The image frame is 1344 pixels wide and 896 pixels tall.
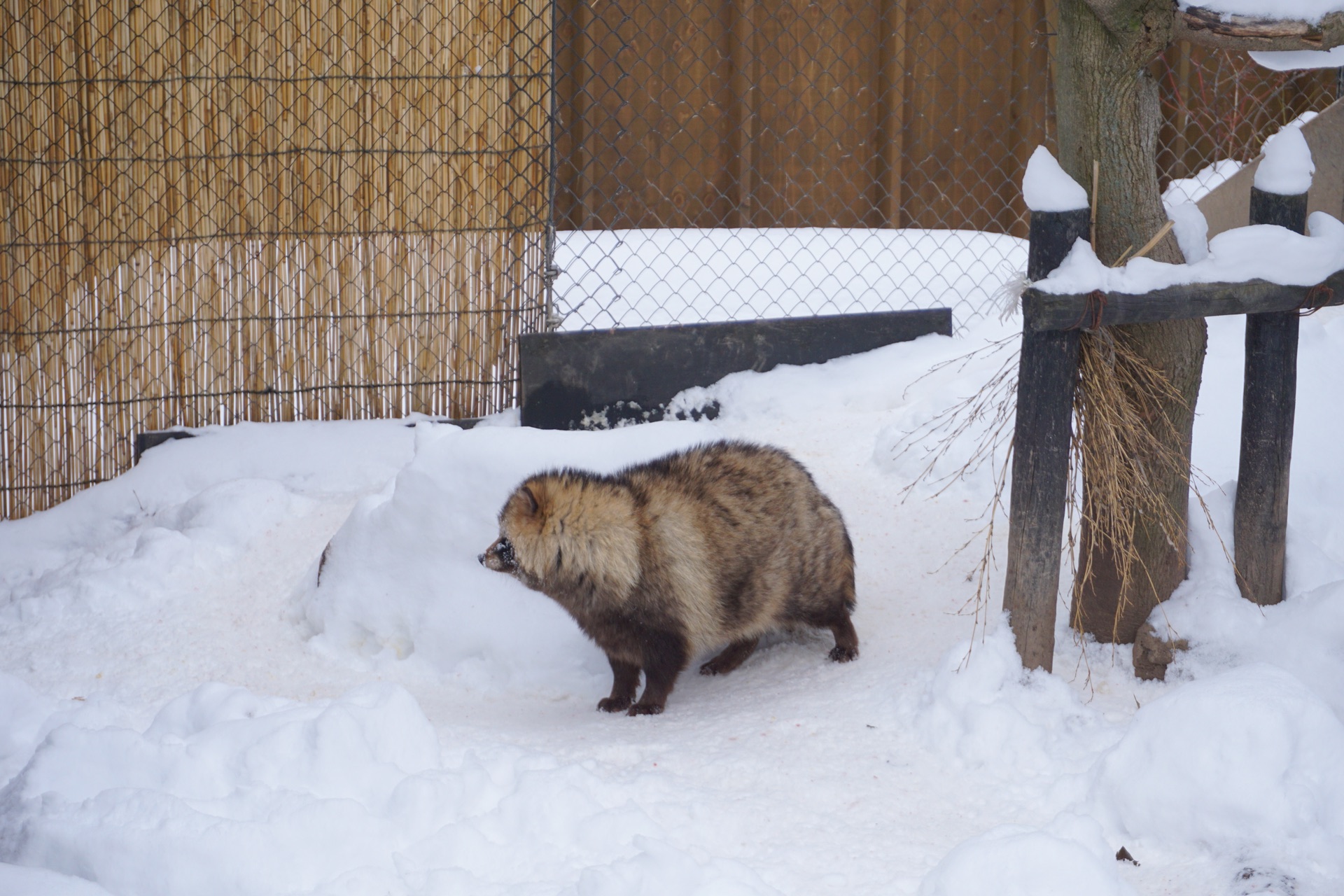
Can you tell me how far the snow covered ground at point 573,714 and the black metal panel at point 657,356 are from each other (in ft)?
2.55

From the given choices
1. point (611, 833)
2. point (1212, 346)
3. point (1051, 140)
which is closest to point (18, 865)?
point (611, 833)

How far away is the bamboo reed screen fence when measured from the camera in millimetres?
4977

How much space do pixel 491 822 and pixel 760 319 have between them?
3.67m

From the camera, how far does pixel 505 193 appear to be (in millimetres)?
5344

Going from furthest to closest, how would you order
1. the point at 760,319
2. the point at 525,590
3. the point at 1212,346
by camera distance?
the point at 760,319 < the point at 1212,346 < the point at 525,590

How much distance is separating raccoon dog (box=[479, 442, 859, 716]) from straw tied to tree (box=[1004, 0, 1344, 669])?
66 centimetres

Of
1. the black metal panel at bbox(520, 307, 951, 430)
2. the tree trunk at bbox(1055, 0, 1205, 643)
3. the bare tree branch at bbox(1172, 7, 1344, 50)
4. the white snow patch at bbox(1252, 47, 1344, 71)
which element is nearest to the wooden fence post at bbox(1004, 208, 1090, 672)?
the tree trunk at bbox(1055, 0, 1205, 643)

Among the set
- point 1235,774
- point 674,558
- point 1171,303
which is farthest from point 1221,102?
point 1235,774

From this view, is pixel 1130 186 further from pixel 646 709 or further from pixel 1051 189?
pixel 646 709

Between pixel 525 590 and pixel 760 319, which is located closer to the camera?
pixel 525 590

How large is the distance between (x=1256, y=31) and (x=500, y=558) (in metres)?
2.35

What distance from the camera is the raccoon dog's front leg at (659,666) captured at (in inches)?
136

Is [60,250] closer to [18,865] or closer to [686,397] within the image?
[686,397]

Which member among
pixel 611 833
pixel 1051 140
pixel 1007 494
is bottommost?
pixel 611 833
